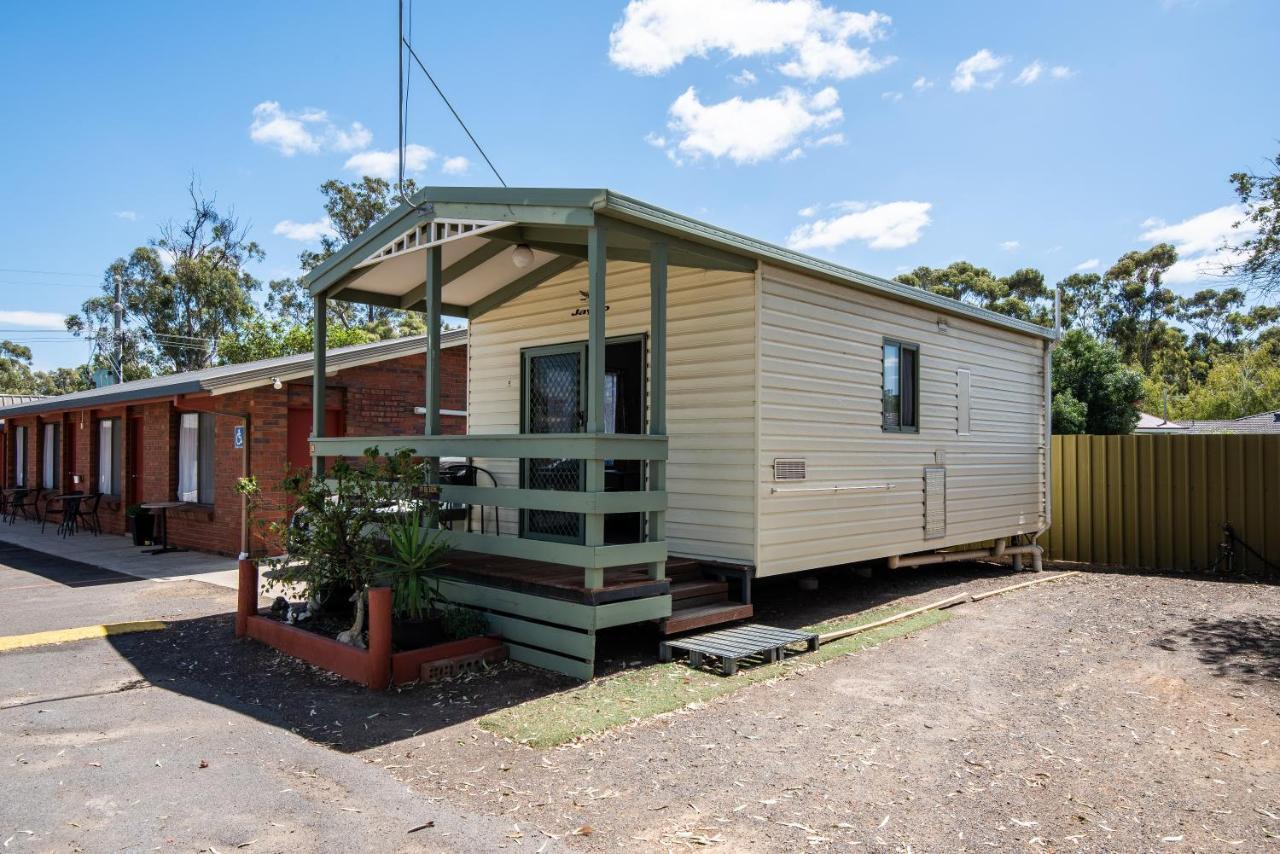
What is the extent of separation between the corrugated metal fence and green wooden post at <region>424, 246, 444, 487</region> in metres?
9.47

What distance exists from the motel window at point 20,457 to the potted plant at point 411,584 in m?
18.9

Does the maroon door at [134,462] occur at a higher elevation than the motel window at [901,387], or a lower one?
lower

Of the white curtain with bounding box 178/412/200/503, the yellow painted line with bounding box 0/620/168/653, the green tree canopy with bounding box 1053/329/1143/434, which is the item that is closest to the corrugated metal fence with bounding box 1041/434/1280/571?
the green tree canopy with bounding box 1053/329/1143/434

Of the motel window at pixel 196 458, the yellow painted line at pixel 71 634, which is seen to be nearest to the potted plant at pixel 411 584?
the yellow painted line at pixel 71 634

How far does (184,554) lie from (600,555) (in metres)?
9.37

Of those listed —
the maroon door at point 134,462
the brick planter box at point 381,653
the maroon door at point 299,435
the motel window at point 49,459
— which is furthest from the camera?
the motel window at point 49,459

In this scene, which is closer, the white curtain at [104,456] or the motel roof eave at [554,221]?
the motel roof eave at [554,221]

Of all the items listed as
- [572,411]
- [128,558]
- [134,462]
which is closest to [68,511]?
[134,462]

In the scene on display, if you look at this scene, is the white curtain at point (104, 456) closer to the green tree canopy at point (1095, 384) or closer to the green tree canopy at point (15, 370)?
the green tree canopy at point (1095, 384)

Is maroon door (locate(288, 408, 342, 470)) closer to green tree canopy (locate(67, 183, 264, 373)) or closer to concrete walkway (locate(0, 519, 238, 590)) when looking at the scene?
concrete walkway (locate(0, 519, 238, 590))

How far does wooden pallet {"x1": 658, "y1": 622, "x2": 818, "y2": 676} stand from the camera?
5.53m

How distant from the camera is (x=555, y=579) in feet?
18.8

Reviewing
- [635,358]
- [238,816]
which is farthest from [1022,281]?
[238,816]

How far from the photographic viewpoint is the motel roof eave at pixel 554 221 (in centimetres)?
544
